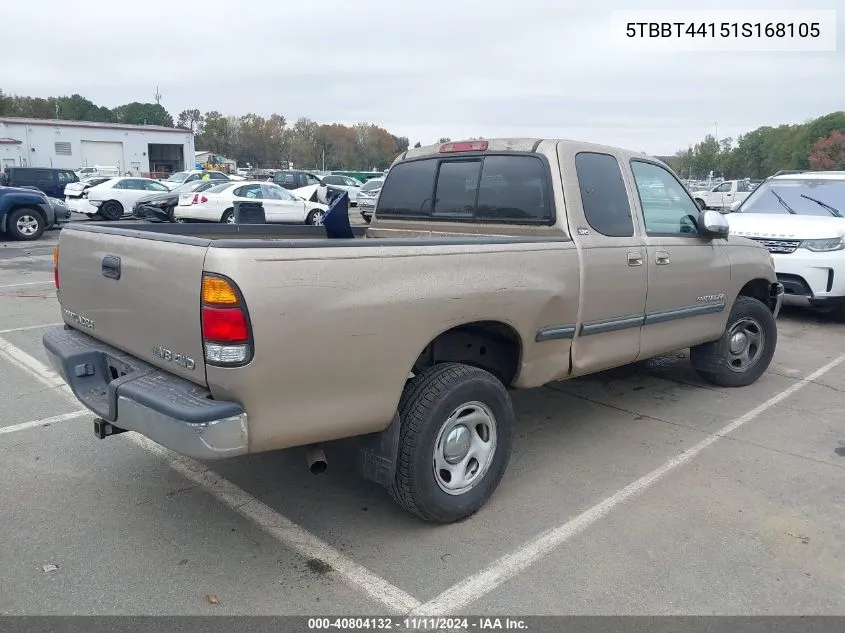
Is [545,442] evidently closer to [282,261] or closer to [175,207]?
[282,261]

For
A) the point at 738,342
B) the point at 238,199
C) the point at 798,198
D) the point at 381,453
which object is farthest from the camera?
the point at 238,199

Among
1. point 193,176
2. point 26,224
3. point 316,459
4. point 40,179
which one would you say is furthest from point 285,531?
point 193,176

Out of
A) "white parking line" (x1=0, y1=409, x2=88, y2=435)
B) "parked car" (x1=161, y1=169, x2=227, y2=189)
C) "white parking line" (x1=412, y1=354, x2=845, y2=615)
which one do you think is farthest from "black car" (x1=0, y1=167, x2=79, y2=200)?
"white parking line" (x1=412, y1=354, x2=845, y2=615)

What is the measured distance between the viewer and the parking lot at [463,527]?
296 centimetres

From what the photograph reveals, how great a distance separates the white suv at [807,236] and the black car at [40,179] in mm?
25384

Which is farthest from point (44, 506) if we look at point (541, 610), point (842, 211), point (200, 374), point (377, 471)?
point (842, 211)

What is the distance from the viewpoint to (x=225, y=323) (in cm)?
269

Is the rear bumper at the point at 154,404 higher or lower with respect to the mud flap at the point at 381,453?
higher

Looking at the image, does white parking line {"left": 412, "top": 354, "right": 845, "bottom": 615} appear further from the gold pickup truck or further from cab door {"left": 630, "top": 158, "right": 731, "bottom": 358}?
cab door {"left": 630, "top": 158, "right": 731, "bottom": 358}

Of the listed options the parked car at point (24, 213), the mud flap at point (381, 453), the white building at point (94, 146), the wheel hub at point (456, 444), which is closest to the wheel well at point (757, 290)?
the wheel hub at point (456, 444)

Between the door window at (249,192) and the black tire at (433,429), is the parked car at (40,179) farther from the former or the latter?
the black tire at (433,429)

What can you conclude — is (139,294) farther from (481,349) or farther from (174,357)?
(481,349)

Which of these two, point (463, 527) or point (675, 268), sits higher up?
point (675, 268)

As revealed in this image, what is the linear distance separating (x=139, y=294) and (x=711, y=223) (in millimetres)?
3838
